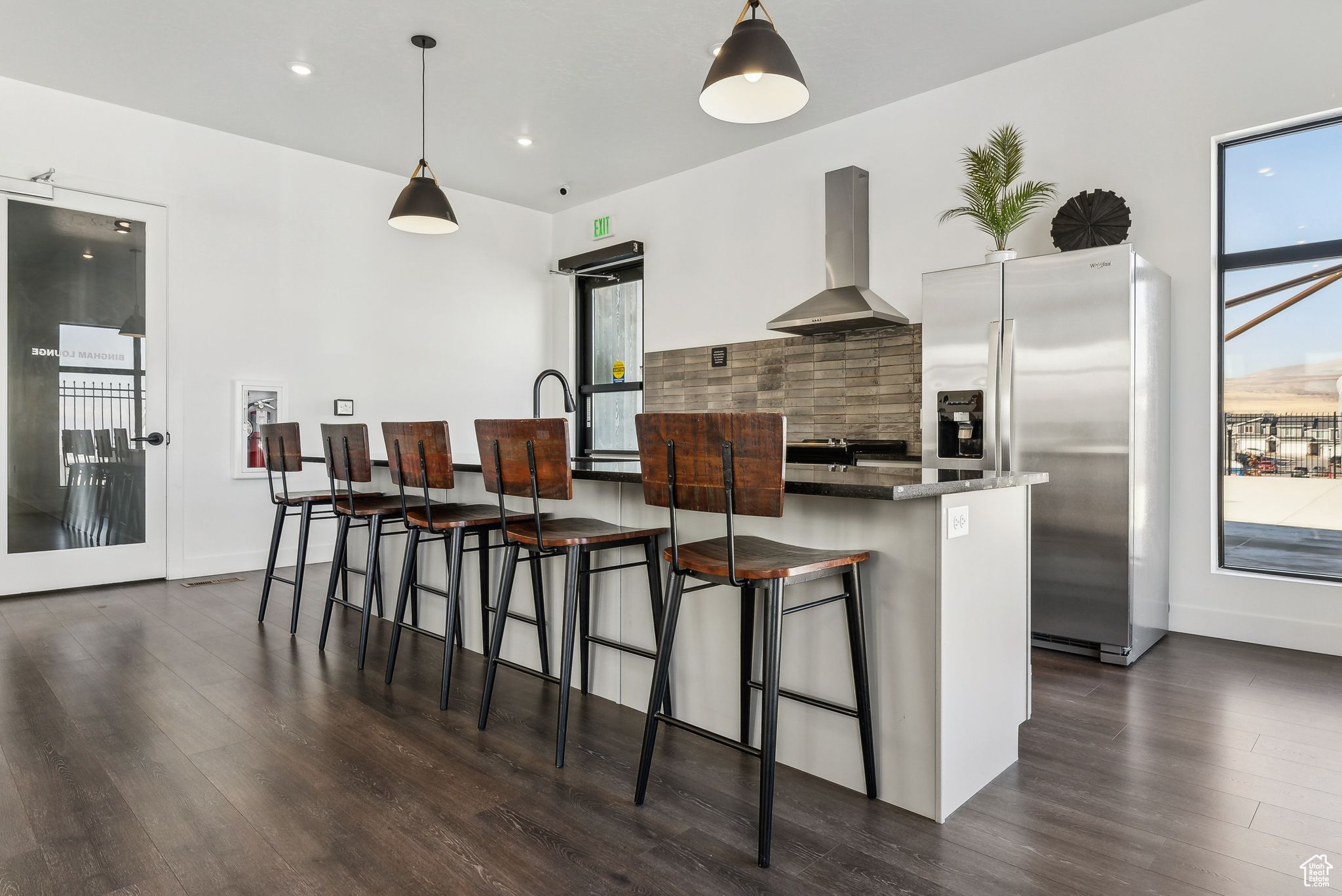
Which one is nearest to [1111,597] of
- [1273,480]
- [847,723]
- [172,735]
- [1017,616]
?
[1273,480]

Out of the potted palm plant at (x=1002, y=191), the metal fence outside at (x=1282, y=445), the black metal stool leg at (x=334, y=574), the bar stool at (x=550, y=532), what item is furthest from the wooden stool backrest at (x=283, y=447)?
the metal fence outside at (x=1282, y=445)

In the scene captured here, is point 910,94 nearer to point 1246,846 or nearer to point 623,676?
point 623,676

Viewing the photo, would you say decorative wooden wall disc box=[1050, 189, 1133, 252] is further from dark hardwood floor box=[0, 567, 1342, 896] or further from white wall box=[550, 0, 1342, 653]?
dark hardwood floor box=[0, 567, 1342, 896]

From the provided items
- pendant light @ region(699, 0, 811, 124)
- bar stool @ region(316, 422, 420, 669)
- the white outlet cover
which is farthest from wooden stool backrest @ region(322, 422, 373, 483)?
the white outlet cover

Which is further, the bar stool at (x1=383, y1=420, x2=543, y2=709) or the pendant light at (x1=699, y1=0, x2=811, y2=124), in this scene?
the bar stool at (x1=383, y1=420, x2=543, y2=709)

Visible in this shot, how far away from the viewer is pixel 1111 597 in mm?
3213

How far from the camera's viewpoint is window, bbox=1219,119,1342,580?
10.9 ft

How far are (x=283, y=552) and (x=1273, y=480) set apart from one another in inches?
231

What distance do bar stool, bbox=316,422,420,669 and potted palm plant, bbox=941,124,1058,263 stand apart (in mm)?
3038

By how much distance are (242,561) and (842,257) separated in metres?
4.49

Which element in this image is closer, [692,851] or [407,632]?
[692,851]

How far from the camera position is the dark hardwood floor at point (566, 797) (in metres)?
1.62

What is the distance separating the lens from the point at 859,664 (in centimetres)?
192

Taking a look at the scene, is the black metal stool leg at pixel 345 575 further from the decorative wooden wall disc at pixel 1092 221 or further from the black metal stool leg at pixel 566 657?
the decorative wooden wall disc at pixel 1092 221
